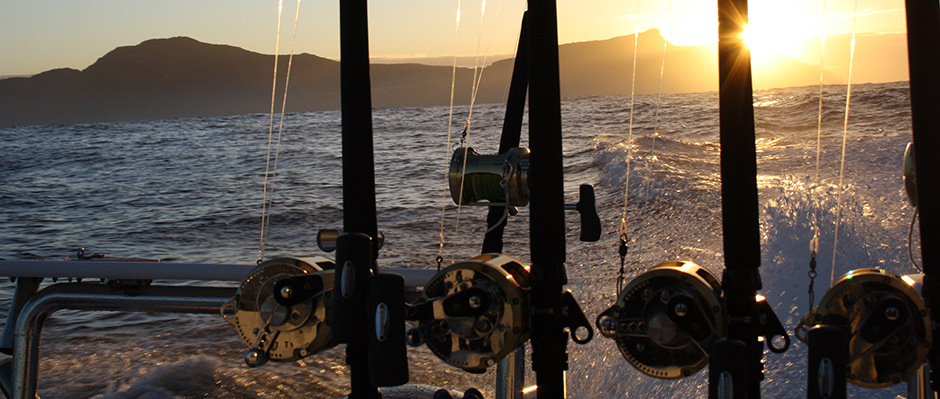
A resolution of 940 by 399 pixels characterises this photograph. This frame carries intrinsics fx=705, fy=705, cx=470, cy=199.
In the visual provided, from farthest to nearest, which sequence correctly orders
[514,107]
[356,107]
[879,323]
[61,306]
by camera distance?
[514,107], [61,306], [356,107], [879,323]

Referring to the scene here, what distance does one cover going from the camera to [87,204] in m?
11.5

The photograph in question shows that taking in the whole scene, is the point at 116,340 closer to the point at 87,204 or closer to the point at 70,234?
the point at 70,234

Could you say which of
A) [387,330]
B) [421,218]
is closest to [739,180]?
[387,330]

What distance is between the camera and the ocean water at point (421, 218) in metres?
3.82

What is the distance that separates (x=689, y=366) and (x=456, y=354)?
0.34 meters

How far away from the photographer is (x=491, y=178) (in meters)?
1.49

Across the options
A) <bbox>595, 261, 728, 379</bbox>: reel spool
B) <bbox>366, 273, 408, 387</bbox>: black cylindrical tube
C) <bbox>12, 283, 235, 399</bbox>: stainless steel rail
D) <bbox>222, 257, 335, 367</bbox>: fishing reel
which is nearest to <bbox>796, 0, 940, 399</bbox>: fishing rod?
<bbox>595, 261, 728, 379</bbox>: reel spool

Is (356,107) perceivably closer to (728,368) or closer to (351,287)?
(351,287)

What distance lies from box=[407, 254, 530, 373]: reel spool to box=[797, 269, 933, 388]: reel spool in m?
0.39

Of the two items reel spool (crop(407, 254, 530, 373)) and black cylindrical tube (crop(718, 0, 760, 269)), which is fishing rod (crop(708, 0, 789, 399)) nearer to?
black cylindrical tube (crop(718, 0, 760, 269))

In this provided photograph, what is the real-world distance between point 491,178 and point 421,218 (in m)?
6.96

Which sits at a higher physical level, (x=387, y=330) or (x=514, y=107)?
(x=514, y=107)

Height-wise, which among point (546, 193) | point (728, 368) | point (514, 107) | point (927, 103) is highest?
point (514, 107)

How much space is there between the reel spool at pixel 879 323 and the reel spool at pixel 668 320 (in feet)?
0.42
